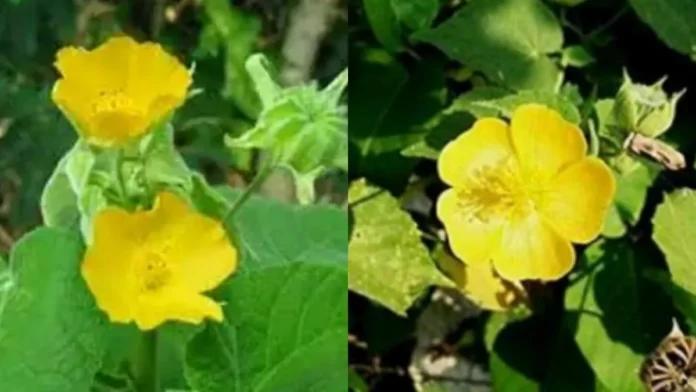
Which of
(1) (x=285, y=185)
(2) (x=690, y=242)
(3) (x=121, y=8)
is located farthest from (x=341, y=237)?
(3) (x=121, y=8)

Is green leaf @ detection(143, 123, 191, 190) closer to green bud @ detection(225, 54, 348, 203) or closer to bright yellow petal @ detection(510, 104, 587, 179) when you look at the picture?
green bud @ detection(225, 54, 348, 203)

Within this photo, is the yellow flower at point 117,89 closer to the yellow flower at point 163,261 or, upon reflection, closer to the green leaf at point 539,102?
A: the yellow flower at point 163,261

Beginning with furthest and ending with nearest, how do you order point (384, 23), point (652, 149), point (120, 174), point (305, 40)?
point (305, 40) < point (384, 23) < point (652, 149) < point (120, 174)

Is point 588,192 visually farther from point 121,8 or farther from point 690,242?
point 121,8

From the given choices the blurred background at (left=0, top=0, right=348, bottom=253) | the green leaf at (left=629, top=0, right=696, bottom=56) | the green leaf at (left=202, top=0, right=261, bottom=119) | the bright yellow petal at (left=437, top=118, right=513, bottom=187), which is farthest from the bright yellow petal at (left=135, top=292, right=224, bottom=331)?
the green leaf at (left=202, top=0, right=261, bottom=119)

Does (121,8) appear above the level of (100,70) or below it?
below

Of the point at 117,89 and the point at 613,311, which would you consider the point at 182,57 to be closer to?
the point at 613,311

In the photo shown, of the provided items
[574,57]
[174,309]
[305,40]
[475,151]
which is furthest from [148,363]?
[305,40]
